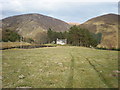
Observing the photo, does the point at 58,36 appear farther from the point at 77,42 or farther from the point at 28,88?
the point at 28,88

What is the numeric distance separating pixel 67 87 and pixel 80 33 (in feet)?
315

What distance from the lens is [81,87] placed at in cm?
981

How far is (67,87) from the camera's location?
32.4 feet

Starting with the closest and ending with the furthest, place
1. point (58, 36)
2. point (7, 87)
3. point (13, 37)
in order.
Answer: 1. point (7, 87)
2. point (13, 37)
3. point (58, 36)

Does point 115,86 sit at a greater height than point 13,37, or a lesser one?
lesser

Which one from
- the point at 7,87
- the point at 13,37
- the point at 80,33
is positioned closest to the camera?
the point at 7,87

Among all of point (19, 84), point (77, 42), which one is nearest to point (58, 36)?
point (77, 42)

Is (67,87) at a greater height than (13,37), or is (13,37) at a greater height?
(13,37)

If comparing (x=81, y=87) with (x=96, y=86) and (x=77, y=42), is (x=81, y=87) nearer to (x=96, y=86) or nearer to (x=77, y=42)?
(x=96, y=86)

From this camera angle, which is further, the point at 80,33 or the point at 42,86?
the point at 80,33

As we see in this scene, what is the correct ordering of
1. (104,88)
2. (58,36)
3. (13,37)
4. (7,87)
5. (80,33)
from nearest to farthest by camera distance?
(104,88), (7,87), (80,33), (13,37), (58,36)

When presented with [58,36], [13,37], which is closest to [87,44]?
[58,36]

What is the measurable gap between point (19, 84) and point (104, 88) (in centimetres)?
729

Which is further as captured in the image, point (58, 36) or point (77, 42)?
point (58, 36)
